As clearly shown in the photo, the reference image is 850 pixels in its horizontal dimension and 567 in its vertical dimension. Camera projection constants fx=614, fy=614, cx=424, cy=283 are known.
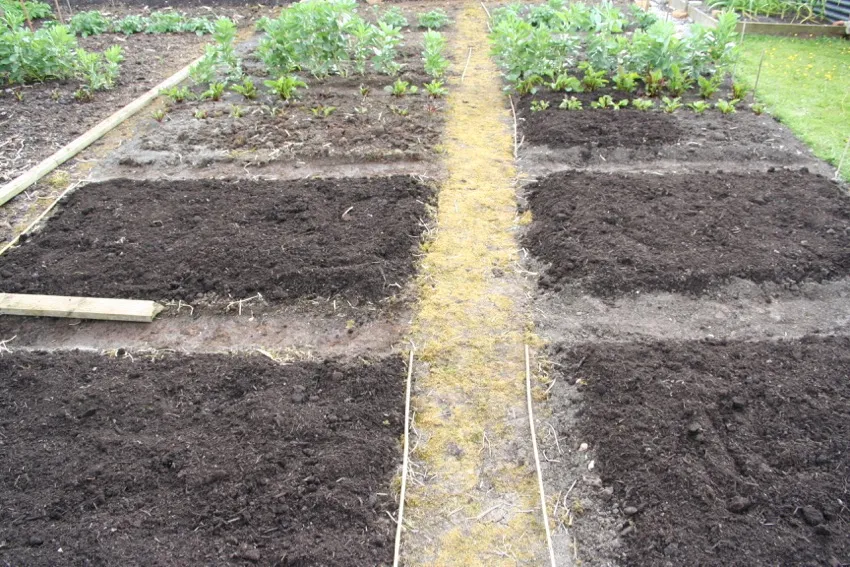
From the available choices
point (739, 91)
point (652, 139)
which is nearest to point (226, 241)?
point (652, 139)

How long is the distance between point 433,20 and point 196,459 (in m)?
8.89

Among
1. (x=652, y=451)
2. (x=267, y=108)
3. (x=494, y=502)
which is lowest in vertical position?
(x=494, y=502)

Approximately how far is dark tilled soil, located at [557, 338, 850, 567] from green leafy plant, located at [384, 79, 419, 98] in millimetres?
4706

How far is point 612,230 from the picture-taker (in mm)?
4820

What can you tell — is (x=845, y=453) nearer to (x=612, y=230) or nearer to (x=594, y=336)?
(x=594, y=336)

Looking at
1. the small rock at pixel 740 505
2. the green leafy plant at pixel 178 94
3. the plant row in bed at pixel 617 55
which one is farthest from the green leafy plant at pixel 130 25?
the small rock at pixel 740 505

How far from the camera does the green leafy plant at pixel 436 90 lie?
24.1ft

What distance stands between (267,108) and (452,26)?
178 inches

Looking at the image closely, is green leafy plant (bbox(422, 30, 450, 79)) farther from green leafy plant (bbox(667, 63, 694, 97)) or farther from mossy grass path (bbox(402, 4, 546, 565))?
green leafy plant (bbox(667, 63, 694, 97))

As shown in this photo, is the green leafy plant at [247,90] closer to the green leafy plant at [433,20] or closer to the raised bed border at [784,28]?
the green leafy plant at [433,20]

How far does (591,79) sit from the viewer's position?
23.7 ft

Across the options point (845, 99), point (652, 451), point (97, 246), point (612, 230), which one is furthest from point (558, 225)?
point (845, 99)

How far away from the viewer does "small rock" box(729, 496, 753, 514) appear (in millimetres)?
2836

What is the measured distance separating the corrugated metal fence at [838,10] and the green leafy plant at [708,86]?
12.6 feet
